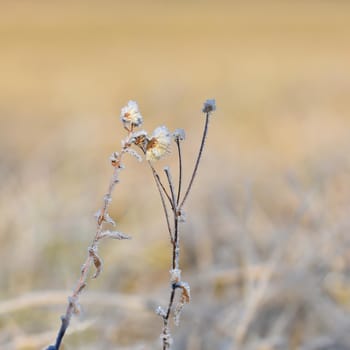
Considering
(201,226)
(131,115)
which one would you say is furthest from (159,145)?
(201,226)

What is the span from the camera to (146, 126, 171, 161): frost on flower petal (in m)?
0.51

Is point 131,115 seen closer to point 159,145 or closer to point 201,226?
point 159,145

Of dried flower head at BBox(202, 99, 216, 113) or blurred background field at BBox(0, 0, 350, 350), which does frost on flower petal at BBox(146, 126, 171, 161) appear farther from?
blurred background field at BBox(0, 0, 350, 350)

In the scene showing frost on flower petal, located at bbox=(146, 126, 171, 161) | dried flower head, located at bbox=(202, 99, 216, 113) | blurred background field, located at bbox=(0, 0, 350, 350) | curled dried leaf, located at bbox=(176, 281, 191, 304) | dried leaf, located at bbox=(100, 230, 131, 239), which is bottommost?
curled dried leaf, located at bbox=(176, 281, 191, 304)

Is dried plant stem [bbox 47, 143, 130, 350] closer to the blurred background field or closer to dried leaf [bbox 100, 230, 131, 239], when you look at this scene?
dried leaf [bbox 100, 230, 131, 239]

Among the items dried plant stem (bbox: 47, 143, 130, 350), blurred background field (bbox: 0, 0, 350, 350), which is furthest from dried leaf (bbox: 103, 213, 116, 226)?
blurred background field (bbox: 0, 0, 350, 350)

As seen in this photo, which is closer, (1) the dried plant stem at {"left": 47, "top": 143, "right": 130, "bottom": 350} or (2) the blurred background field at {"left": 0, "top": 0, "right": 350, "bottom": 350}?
(1) the dried plant stem at {"left": 47, "top": 143, "right": 130, "bottom": 350}

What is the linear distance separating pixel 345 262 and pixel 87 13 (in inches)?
343

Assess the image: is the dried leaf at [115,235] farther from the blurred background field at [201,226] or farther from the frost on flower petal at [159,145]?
the blurred background field at [201,226]

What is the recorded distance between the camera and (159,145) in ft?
1.68

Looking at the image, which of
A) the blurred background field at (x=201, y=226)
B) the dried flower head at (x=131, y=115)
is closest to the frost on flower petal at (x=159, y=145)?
the dried flower head at (x=131, y=115)

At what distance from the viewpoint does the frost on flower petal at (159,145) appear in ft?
1.67

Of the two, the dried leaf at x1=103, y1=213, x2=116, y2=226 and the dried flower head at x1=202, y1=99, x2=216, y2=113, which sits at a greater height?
the dried flower head at x1=202, y1=99, x2=216, y2=113

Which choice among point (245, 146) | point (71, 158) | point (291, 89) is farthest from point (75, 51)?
point (71, 158)
